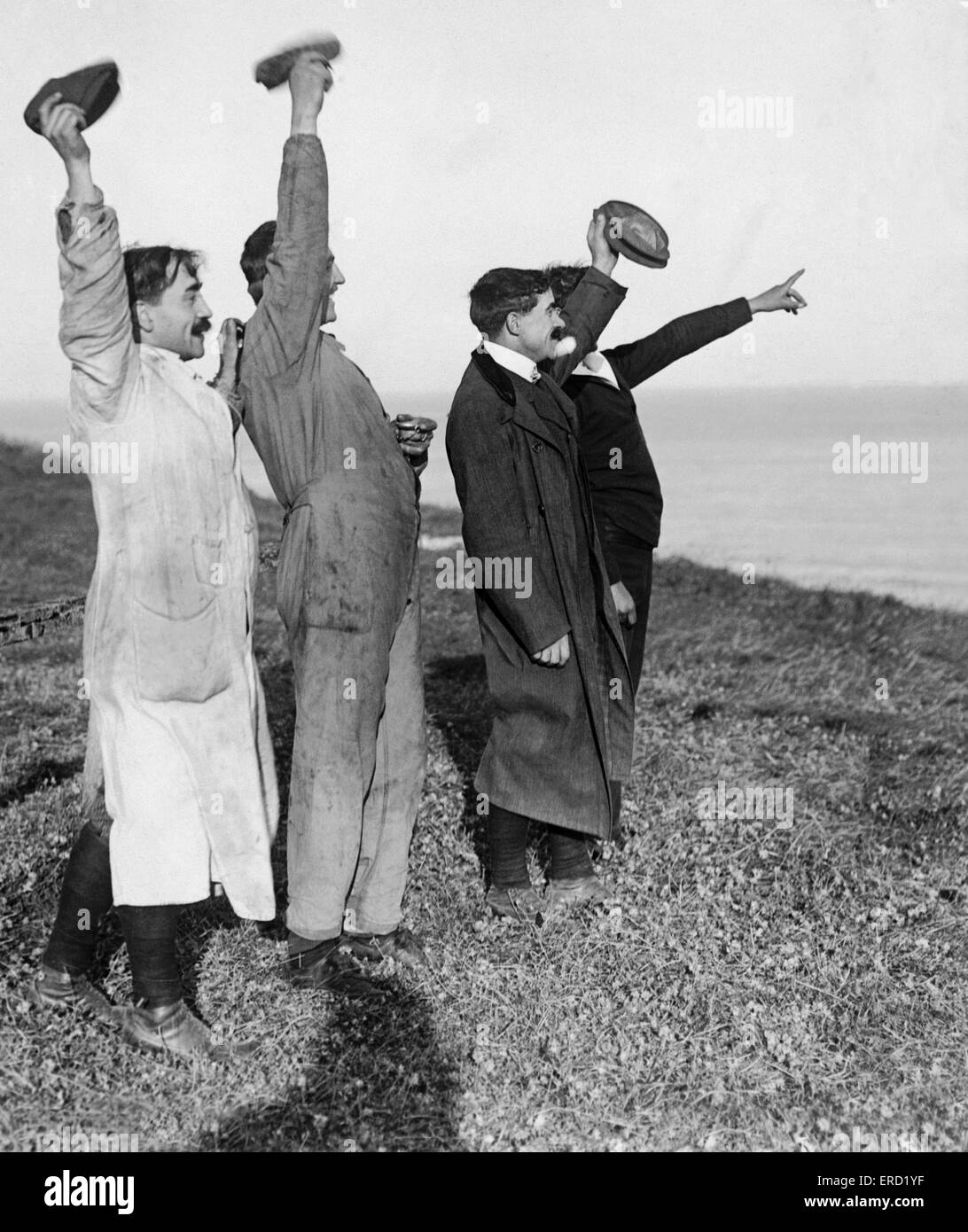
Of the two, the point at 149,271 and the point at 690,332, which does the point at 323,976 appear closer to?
the point at 149,271

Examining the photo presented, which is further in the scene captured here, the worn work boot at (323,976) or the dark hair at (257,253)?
the worn work boot at (323,976)

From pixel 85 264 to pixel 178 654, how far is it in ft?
3.50

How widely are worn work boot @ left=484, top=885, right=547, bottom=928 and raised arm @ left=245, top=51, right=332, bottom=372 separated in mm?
2186

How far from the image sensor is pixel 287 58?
12.4 feet

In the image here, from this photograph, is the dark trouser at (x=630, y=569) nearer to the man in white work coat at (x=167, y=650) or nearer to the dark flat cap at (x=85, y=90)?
the man in white work coat at (x=167, y=650)

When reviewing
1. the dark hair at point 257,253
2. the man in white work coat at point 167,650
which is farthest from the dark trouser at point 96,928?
the dark hair at point 257,253

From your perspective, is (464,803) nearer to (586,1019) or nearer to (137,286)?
(586,1019)

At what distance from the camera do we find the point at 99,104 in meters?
3.45

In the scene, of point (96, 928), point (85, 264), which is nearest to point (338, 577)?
point (85, 264)

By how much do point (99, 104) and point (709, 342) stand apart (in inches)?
122

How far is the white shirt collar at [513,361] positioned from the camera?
482 cm

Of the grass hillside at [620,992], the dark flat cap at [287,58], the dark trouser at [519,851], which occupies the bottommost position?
the grass hillside at [620,992]

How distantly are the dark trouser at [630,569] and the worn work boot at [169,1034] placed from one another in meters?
2.01

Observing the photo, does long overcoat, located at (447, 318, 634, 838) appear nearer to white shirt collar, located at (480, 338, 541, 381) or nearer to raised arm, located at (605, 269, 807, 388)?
white shirt collar, located at (480, 338, 541, 381)
